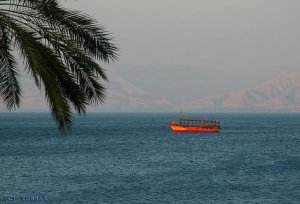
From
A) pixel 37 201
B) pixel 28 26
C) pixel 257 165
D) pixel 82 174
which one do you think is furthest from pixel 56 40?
pixel 257 165

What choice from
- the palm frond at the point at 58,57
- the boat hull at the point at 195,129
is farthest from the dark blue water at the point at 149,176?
the boat hull at the point at 195,129

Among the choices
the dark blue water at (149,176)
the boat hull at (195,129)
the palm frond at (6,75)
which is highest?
the palm frond at (6,75)

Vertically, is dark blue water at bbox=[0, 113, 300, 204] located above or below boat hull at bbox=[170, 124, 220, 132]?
below

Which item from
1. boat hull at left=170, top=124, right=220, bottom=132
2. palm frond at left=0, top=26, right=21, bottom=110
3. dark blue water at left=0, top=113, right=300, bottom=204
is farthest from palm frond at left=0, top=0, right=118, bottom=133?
boat hull at left=170, top=124, right=220, bottom=132

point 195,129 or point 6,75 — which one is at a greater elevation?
point 6,75

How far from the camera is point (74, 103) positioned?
53.7ft

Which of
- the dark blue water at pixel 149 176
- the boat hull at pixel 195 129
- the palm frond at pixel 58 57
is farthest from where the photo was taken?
the boat hull at pixel 195 129

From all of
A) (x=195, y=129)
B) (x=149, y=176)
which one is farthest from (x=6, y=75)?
(x=195, y=129)

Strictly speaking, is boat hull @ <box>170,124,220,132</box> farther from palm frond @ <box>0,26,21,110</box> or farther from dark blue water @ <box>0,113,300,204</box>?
palm frond @ <box>0,26,21,110</box>

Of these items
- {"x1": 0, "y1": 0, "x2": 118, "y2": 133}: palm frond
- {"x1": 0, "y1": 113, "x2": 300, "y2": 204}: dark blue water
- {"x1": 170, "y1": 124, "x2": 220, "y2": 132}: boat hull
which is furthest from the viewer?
{"x1": 170, "y1": 124, "x2": 220, "y2": 132}: boat hull

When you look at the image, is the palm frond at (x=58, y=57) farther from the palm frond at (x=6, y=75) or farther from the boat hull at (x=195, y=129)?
the boat hull at (x=195, y=129)

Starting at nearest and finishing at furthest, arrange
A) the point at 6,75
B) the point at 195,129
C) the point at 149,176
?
the point at 6,75 < the point at 149,176 < the point at 195,129

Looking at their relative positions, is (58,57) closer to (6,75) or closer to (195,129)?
(6,75)

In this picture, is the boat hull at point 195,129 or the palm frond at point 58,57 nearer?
the palm frond at point 58,57
